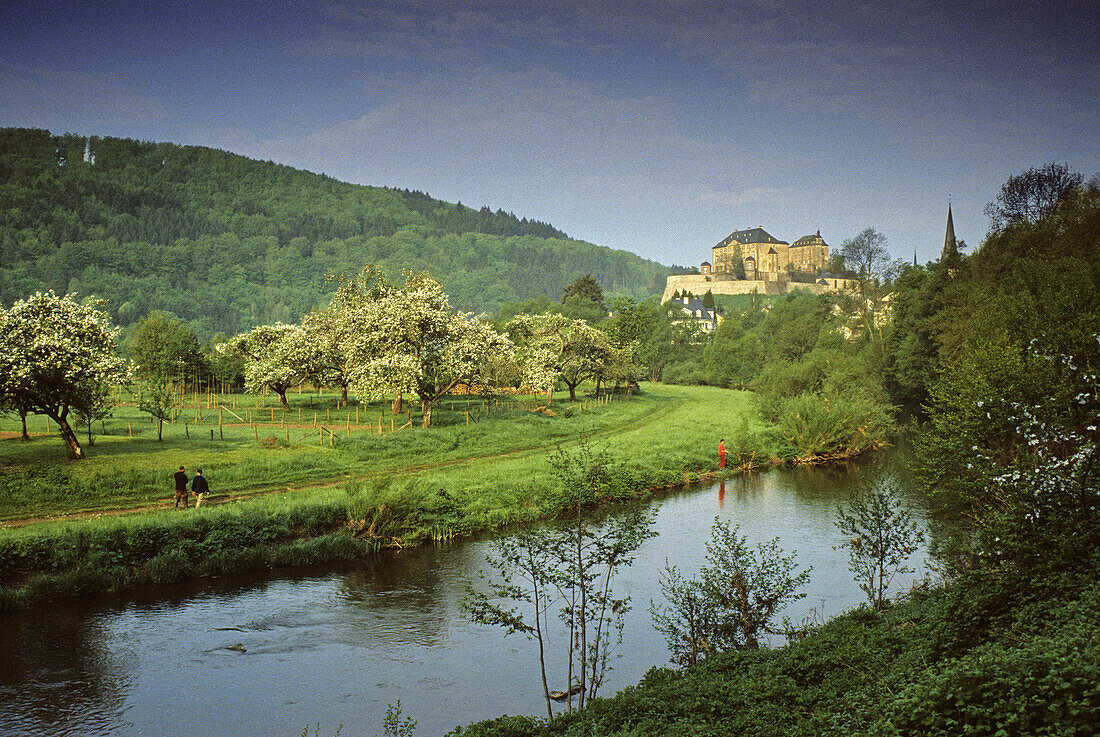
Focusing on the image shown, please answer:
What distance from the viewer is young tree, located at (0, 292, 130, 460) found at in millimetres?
29516

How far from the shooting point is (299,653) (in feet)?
64.1

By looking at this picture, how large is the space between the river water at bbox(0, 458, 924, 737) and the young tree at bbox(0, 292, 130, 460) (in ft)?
40.2

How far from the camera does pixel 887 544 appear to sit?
67.4 ft

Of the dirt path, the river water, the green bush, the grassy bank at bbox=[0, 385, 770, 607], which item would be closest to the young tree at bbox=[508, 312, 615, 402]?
the dirt path

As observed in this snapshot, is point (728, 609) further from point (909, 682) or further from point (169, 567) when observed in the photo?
point (169, 567)

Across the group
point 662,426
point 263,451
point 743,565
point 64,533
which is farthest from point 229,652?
point 662,426

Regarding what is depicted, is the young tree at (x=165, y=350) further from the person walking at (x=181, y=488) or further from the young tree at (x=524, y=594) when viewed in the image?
the young tree at (x=524, y=594)

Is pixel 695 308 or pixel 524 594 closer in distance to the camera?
pixel 524 594

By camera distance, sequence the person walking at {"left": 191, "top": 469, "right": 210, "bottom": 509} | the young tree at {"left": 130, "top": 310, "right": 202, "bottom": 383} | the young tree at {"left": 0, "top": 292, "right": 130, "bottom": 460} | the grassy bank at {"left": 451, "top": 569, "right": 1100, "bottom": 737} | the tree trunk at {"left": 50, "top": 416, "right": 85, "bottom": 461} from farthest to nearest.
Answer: the young tree at {"left": 130, "top": 310, "right": 202, "bottom": 383} → the tree trunk at {"left": 50, "top": 416, "right": 85, "bottom": 461} → the young tree at {"left": 0, "top": 292, "right": 130, "bottom": 460} → the person walking at {"left": 191, "top": 469, "right": 210, "bottom": 509} → the grassy bank at {"left": 451, "top": 569, "right": 1100, "bottom": 737}

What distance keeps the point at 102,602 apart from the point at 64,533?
3.01m

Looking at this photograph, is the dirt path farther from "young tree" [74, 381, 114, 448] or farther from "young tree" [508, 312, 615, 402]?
"young tree" [508, 312, 615, 402]

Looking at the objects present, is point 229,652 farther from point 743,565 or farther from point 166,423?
point 166,423

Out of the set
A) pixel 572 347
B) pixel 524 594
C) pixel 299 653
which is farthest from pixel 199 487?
pixel 572 347

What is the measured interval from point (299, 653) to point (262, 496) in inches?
502
